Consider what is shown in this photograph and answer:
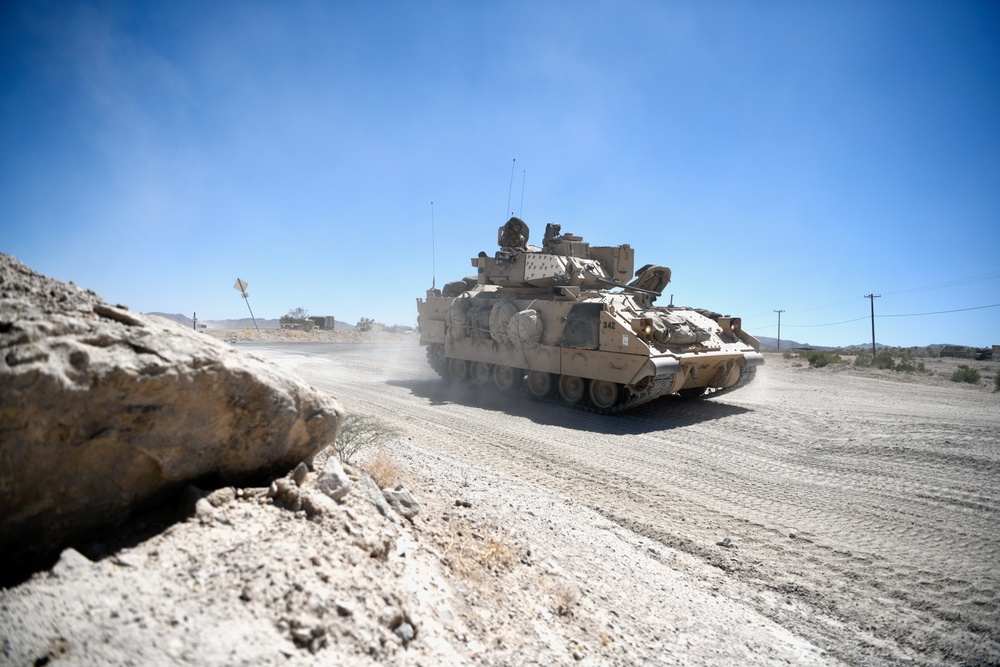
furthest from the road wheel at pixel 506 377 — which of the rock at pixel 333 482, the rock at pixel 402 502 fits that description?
the rock at pixel 333 482

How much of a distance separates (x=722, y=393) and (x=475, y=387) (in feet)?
18.2

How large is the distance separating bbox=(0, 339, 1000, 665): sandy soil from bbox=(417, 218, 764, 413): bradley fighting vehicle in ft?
5.18

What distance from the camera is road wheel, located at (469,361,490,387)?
13953 mm

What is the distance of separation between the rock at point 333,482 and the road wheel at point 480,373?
10457 mm

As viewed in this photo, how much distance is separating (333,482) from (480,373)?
1077cm

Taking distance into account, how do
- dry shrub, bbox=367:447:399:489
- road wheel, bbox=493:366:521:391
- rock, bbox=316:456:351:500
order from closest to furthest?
rock, bbox=316:456:351:500
dry shrub, bbox=367:447:399:489
road wheel, bbox=493:366:521:391

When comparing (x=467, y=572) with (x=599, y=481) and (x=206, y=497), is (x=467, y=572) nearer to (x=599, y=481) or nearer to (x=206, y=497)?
(x=206, y=497)

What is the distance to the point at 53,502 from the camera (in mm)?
2482

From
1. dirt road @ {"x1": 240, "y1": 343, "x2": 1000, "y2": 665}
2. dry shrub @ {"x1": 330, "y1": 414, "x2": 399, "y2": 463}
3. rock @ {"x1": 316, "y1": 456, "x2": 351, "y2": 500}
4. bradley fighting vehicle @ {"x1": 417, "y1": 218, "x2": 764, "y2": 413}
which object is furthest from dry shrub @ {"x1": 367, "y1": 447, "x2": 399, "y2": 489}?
bradley fighting vehicle @ {"x1": 417, "y1": 218, "x2": 764, "y2": 413}

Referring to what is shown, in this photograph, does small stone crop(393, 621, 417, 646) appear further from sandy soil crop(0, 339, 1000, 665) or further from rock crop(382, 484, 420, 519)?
rock crop(382, 484, 420, 519)

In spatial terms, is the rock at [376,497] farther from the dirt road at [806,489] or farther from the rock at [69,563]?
the dirt road at [806,489]

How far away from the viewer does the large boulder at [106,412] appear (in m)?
2.34

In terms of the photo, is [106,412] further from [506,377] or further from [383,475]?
[506,377]

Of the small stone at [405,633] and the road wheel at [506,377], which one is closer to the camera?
the small stone at [405,633]
